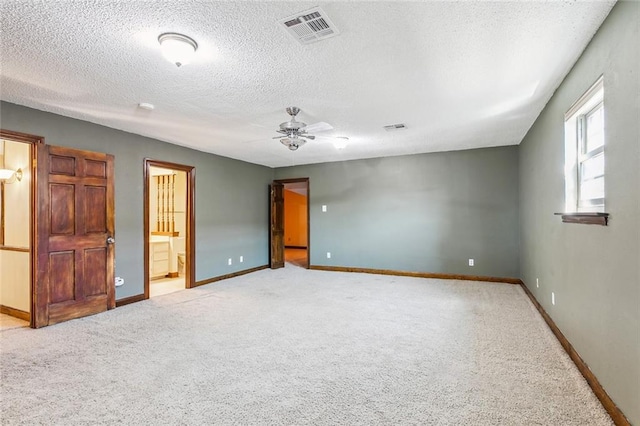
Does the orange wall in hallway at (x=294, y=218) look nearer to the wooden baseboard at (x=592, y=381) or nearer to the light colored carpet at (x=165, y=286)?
the light colored carpet at (x=165, y=286)

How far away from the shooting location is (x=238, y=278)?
249 inches

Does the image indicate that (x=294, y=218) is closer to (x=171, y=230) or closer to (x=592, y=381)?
(x=171, y=230)

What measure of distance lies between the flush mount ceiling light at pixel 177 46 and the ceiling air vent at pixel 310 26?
2.16 ft

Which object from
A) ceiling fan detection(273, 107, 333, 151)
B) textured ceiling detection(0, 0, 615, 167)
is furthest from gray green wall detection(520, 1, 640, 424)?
ceiling fan detection(273, 107, 333, 151)

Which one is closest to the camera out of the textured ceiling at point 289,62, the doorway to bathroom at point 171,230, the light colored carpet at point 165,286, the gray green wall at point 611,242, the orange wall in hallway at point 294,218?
the gray green wall at point 611,242

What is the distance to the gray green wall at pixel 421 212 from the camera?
18.9 feet

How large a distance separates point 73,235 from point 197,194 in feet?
6.79

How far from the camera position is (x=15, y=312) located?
400 centimetres

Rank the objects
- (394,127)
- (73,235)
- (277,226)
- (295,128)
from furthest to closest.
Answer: (277,226) → (394,127) → (73,235) → (295,128)

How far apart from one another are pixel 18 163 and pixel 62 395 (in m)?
3.20

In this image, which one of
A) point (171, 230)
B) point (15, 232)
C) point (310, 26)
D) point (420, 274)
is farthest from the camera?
point (171, 230)

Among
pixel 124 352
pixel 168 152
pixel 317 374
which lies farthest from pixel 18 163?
pixel 317 374

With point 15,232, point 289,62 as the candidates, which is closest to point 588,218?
point 289,62

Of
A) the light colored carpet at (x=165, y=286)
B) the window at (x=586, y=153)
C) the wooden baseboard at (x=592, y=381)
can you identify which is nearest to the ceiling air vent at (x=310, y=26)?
the window at (x=586, y=153)
